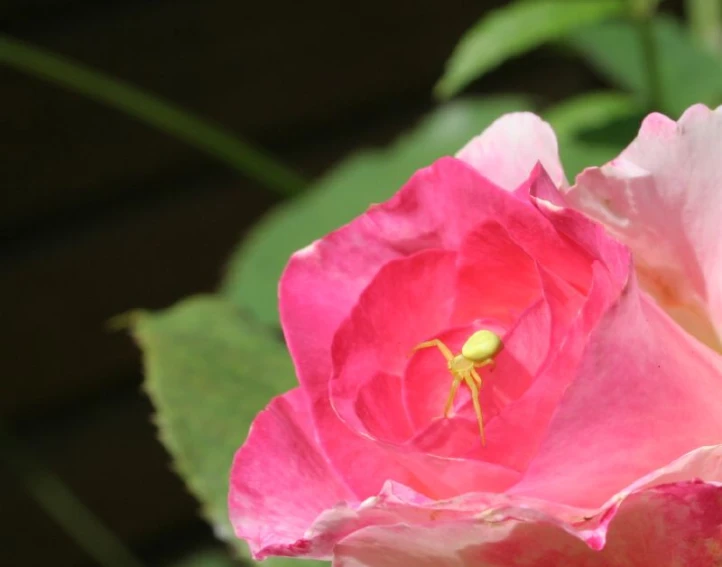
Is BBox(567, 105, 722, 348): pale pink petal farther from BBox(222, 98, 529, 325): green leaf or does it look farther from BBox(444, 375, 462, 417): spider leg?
BBox(222, 98, 529, 325): green leaf

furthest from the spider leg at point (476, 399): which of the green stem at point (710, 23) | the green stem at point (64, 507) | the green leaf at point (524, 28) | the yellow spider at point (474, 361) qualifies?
the green stem at point (64, 507)

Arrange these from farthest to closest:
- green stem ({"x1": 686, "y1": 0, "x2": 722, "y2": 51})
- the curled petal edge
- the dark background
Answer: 1. the dark background
2. green stem ({"x1": 686, "y1": 0, "x2": 722, "y2": 51})
3. the curled petal edge

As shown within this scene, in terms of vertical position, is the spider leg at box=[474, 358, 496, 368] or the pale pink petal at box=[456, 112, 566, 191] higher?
the pale pink petal at box=[456, 112, 566, 191]

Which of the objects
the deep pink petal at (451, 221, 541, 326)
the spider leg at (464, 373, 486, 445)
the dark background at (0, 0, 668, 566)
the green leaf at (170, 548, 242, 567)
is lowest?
the spider leg at (464, 373, 486, 445)

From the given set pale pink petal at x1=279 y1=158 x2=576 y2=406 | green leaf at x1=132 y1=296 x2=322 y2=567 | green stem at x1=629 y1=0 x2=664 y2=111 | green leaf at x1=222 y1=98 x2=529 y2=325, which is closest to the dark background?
green leaf at x1=222 y1=98 x2=529 y2=325

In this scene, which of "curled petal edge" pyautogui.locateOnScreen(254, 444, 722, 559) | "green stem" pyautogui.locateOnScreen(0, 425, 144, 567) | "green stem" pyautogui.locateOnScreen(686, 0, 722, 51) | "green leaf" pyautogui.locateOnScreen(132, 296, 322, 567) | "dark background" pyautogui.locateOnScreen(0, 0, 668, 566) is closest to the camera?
"curled petal edge" pyautogui.locateOnScreen(254, 444, 722, 559)

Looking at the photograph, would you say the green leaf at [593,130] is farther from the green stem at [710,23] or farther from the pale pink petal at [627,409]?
the pale pink petal at [627,409]
